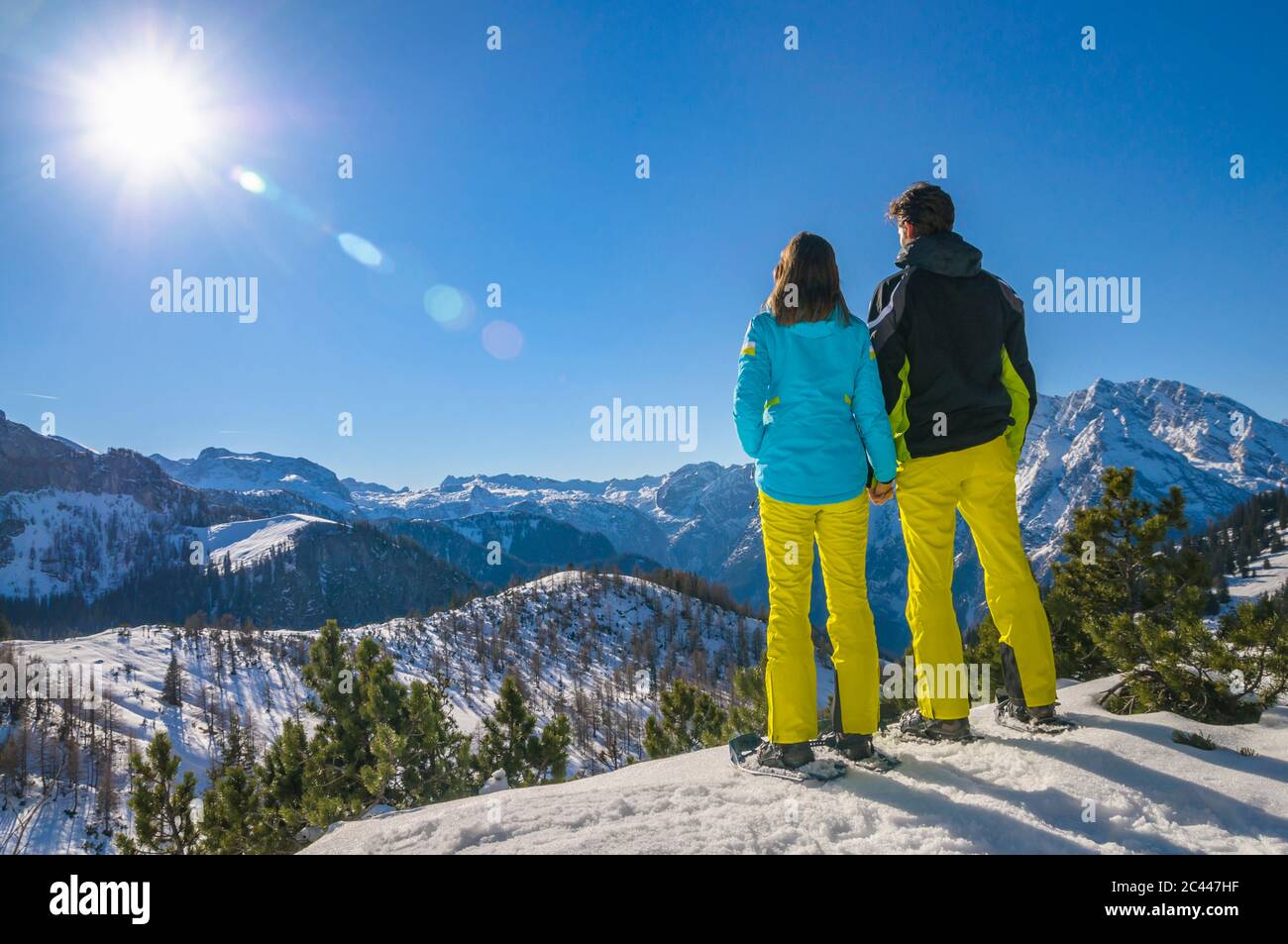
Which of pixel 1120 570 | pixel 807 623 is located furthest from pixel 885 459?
pixel 1120 570

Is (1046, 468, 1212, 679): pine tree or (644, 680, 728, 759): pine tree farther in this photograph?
(644, 680, 728, 759): pine tree

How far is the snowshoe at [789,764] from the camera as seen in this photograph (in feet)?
14.2

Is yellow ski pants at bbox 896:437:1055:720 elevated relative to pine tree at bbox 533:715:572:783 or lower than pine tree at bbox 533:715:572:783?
elevated

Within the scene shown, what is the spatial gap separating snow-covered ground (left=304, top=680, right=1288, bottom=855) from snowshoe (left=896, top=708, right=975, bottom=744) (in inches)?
6.6

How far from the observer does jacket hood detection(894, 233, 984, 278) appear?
4977 mm

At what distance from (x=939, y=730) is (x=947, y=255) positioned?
388 centimetres

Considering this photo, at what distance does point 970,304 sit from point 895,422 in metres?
1.13

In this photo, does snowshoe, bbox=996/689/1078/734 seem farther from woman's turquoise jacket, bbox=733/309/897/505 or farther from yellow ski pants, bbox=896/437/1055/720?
woman's turquoise jacket, bbox=733/309/897/505

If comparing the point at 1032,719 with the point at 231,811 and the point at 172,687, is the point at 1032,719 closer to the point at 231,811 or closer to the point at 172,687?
the point at 231,811

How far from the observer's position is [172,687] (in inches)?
4884

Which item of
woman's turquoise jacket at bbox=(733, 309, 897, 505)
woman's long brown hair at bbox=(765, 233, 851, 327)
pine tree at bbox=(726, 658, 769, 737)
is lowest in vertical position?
pine tree at bbox=(726, 658, 769, 737)

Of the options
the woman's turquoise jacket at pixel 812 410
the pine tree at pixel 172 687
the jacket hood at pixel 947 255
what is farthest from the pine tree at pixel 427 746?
the pine tree at pixel 172 687

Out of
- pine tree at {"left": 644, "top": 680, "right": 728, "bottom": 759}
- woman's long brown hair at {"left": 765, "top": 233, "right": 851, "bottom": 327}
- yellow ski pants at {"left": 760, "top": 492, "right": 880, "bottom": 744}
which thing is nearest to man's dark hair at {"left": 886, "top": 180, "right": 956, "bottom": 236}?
woman's long brown hair at {"left": 765, "top": 233, "right": 851, "bottom": 327}
